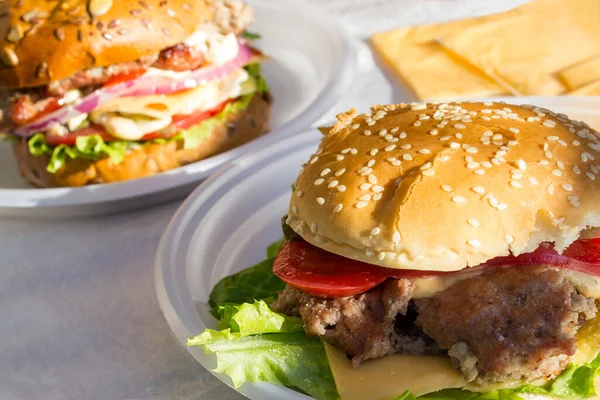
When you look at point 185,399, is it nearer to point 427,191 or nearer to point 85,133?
point 427,191

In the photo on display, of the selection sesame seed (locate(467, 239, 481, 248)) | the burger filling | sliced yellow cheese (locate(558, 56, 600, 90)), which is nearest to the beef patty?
the burger filling

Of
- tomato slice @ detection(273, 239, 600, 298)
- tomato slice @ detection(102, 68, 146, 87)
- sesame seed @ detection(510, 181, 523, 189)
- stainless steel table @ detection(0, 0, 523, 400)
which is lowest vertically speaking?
stainless steel table @ detection(0, 0, 523, 400)

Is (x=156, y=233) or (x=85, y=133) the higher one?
(x=85, y=133)

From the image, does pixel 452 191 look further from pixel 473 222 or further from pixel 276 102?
pixel 276 102

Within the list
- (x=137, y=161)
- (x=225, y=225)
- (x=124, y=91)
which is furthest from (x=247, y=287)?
(x=124, y=91)

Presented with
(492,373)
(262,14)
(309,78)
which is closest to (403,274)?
(492,373)

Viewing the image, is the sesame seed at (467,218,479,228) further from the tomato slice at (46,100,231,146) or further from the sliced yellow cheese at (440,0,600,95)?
the tomato slice at (46,100,231,146)
